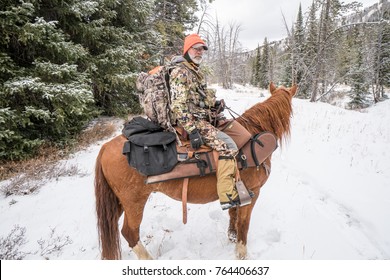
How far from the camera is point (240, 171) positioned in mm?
2771

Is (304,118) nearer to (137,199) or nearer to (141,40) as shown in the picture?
(141,40)

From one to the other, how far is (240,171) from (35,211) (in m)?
3.65

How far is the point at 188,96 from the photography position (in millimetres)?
2465

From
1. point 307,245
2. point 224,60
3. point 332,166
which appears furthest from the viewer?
point 224,60

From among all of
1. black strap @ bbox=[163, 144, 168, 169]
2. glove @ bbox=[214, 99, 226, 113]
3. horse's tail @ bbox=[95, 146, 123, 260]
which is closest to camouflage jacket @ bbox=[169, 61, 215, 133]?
glove @ bbox=[214, 99, 226, 113]

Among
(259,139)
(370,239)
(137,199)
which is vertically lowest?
(370,239)

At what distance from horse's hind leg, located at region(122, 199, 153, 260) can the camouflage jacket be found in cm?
129

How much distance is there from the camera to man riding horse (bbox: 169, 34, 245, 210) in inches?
91.6

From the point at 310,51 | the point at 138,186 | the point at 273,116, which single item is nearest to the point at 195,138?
the point at 138,186

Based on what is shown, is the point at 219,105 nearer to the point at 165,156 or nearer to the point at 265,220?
the point at 165,156

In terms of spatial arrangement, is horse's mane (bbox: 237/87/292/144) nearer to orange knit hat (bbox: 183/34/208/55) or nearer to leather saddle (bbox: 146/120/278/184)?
leather saddle (bbox: 146/120/278/184)

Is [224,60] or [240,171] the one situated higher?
[224,60]

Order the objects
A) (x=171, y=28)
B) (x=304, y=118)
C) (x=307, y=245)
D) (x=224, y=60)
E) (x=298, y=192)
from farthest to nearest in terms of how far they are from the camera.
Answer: (x=224, y=60) → (x=171, y=28) → (x=304, y=118) → (x=298, y=192) → (x=307, y=245)

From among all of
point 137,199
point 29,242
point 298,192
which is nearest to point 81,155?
point 29,242
